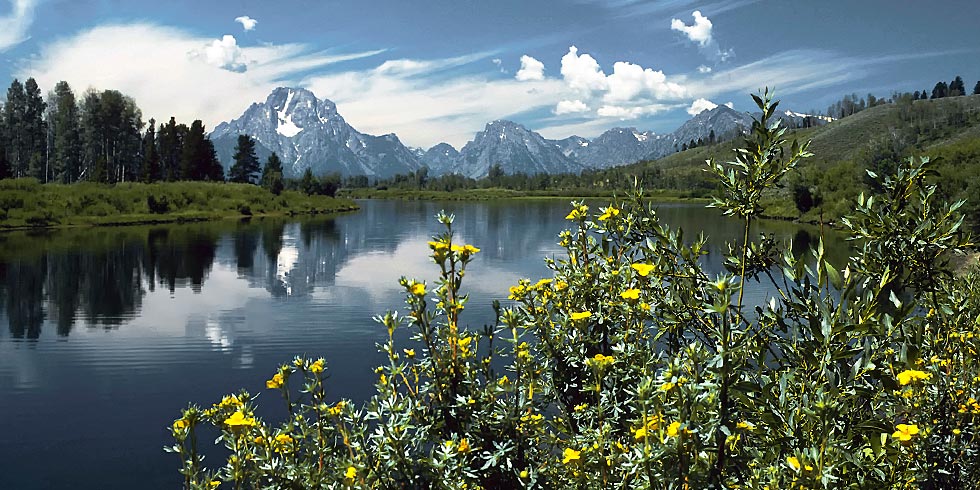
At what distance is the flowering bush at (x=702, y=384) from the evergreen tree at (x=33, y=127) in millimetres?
101652

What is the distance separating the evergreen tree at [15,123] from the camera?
85.1 m

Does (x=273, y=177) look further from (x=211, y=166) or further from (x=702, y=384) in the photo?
(x=702, y=384)

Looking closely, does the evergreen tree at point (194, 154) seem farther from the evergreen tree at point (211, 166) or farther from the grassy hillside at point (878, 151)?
the grassy hillside at point (878, 151)

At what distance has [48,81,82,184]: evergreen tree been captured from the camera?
8231 cm

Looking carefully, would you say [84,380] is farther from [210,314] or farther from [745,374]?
[745,374]

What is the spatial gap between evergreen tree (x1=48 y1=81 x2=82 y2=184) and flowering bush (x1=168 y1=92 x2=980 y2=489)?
318ft

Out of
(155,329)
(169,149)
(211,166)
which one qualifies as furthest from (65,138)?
(155,329)

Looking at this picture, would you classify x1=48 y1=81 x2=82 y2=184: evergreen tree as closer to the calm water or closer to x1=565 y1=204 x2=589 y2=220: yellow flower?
the calm water

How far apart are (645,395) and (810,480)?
0.77m

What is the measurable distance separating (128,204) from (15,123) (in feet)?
124

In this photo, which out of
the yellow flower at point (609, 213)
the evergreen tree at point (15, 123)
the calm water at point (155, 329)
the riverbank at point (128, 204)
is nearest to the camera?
the yellow flower at point (609, 213)

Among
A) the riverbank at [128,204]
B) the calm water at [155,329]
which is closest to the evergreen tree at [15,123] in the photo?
the riverbank at [128,204]

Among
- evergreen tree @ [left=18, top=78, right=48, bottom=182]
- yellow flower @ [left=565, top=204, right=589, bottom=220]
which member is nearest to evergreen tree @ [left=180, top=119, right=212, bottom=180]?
evergreen tree @ [left=18, top=78, right=48, bottom=182]

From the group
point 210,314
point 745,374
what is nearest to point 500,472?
point 745,374
